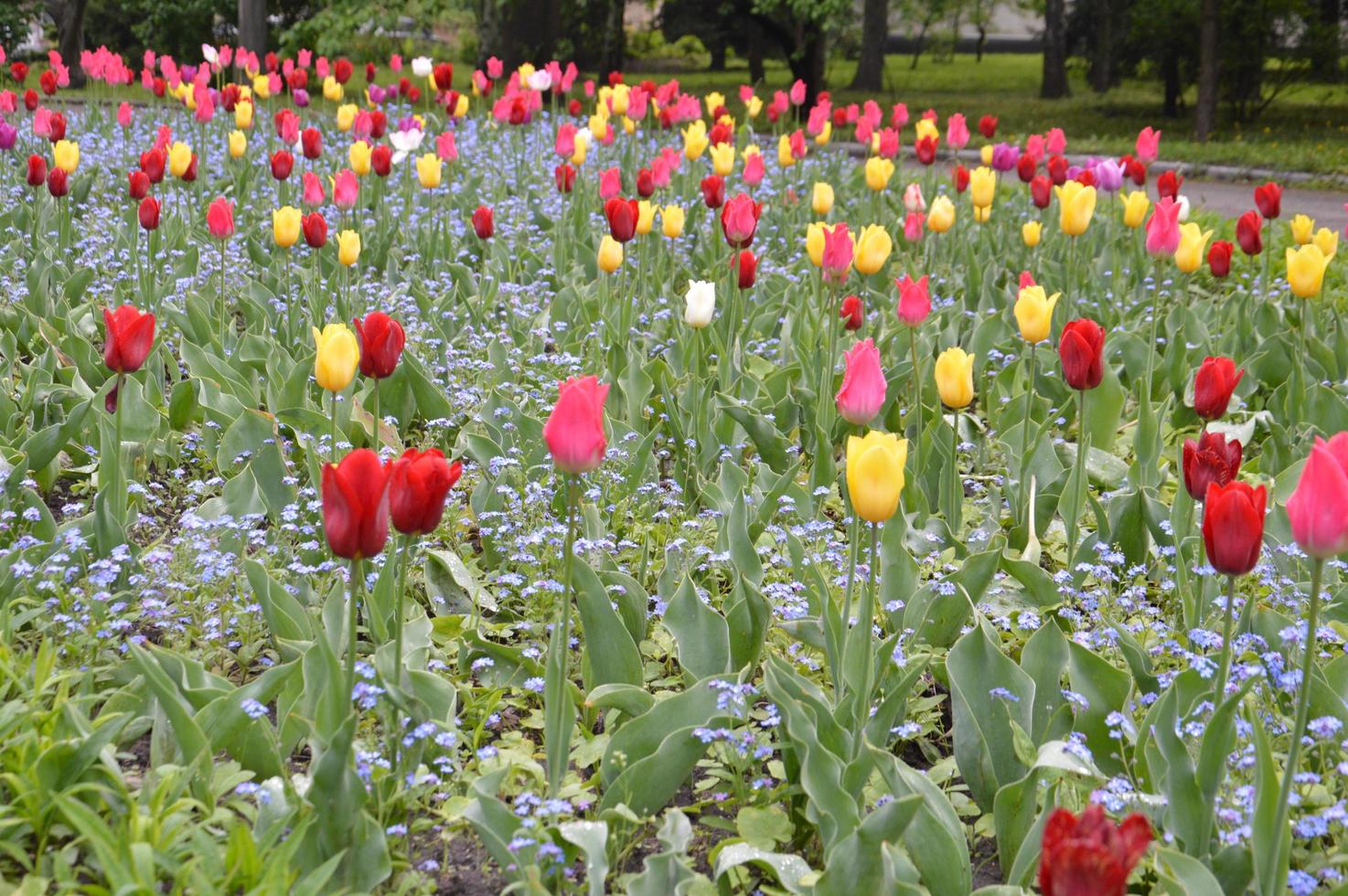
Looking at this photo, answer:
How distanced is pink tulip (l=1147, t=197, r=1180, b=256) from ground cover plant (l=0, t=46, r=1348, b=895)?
0.07 feet

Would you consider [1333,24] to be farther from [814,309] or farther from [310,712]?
[310,712]

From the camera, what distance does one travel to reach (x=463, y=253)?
20.1ft

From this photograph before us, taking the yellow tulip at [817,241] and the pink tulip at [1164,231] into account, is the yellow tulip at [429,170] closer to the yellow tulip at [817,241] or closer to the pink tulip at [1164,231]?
the yellow tulip at [817,241]

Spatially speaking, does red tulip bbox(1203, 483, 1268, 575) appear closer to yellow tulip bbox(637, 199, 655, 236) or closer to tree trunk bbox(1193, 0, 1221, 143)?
yellow tulip bbox(637, 199, 655, 236)

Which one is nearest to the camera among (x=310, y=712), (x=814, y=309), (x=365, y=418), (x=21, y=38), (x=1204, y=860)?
(x=1204, y=860)

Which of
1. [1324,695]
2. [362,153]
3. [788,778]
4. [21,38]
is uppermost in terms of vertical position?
[21,38]

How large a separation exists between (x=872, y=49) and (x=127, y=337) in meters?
19.9

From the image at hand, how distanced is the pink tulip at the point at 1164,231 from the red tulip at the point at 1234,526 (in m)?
2.52

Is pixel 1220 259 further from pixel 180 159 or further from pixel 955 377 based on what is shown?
pixel 180 159

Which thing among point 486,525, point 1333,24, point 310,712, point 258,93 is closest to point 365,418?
point 486,525

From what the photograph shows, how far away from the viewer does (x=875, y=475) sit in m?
1.94


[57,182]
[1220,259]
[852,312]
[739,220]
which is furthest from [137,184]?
[1220,259]

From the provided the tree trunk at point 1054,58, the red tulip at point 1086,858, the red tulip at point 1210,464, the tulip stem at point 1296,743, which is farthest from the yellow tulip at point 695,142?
the tree trunk at point 1054,58

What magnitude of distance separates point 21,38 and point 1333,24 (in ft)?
61.0
